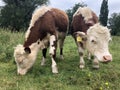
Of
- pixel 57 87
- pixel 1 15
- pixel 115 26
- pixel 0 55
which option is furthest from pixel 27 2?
pixel 57 87

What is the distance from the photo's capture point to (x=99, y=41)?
28.6 feet

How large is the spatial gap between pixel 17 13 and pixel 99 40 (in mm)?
47391

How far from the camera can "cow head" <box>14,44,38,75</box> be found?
9.06m

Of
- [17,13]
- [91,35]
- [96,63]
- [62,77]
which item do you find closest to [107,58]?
[91,35]

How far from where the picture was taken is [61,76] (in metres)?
8.73

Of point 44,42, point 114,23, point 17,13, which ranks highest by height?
point 17,13

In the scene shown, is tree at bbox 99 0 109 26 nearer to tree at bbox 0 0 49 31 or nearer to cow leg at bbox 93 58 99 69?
tree at bbox 0 0 49 31

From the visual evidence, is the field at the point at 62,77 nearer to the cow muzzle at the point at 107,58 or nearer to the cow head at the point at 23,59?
the cow head at the point at 23,59

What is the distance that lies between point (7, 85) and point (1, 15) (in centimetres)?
4920

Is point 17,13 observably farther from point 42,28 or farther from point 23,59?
point 23,59

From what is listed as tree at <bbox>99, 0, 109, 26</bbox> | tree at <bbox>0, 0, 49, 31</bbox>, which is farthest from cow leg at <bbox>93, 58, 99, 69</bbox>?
tree at <bbox>99, 0, 109, 26</bbox>

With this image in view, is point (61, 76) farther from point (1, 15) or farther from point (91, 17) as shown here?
point (1, 15)

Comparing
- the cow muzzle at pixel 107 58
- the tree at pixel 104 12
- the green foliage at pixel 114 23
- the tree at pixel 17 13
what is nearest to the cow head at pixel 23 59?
the cow muzzle at pixel 107 58

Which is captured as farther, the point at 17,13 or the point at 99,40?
the point at 17,13
